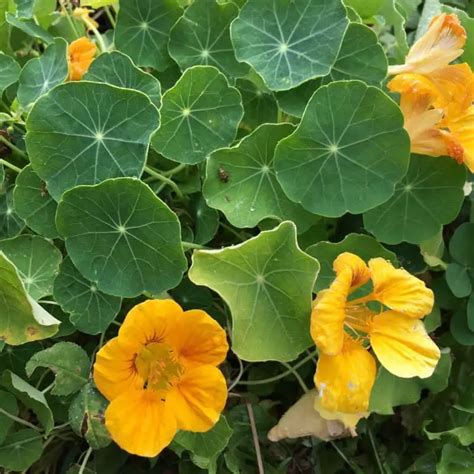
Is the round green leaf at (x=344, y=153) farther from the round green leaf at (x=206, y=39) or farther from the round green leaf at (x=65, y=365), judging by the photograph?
the round green leaf at (x=65, y=365)

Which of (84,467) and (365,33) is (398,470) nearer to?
(84,467)

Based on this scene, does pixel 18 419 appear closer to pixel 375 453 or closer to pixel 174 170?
pixel 174 170

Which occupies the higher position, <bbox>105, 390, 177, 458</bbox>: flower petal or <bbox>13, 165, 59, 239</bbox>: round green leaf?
<bbox>13, 165, 59, 239</bbox>: round green leaf

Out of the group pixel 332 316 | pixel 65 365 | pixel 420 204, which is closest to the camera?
pixel 332 316

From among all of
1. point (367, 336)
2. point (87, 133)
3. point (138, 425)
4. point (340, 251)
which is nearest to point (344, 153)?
point (340, 251)

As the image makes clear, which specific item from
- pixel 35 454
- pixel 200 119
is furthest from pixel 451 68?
pixel 35 454

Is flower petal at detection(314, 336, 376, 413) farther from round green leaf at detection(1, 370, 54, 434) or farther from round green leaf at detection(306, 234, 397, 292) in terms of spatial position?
round green leaf at detection(1, 370, 54, 434)

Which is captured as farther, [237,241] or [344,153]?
[237,241]

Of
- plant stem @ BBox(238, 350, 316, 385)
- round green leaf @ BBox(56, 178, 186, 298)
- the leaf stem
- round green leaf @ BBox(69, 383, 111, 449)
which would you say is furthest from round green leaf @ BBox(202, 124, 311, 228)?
the leaf stem
